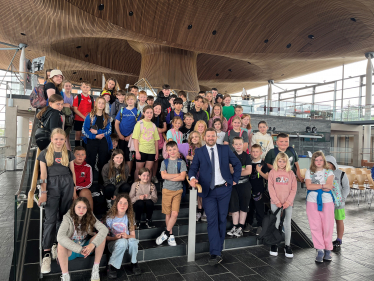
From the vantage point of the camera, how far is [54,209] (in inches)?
137

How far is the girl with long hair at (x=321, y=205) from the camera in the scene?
14.0ft

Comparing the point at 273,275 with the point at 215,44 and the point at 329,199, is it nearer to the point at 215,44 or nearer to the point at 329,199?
the point at 329,199

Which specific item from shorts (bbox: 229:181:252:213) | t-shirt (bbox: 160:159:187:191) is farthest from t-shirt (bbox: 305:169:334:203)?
t-shirt (bbox: 160:159:187:191)

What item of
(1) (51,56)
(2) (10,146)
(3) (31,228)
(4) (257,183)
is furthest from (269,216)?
(1) (51,56)

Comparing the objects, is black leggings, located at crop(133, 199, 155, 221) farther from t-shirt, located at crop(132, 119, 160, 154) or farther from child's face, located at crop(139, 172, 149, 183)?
t-shirt, located at crop(132, 119, 160, 154)

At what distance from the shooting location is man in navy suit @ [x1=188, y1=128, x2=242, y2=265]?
13.1ft

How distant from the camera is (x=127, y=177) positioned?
185 inches

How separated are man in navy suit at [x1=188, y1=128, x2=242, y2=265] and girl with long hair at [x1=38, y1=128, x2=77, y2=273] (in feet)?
5.63

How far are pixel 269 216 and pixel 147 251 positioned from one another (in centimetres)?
204

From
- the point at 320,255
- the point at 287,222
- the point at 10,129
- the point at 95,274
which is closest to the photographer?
the point at 95,274

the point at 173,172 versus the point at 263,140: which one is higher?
the point at 263,140

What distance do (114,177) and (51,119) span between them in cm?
133

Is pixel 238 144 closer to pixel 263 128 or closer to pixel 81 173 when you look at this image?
pixel 263 128

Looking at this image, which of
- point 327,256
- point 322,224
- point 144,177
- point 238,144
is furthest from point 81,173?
point 327,256
